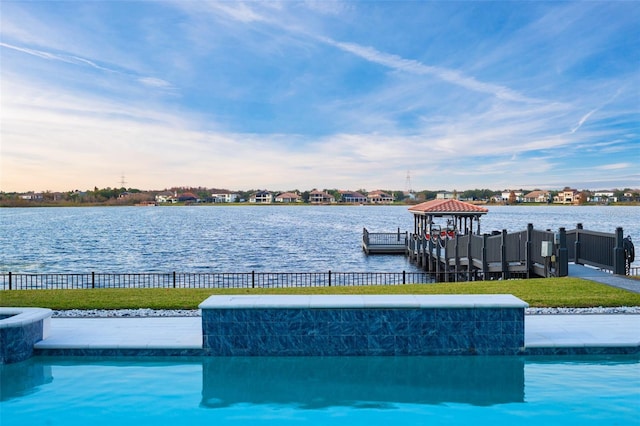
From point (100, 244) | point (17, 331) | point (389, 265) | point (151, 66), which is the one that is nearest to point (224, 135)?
point (151, 66)

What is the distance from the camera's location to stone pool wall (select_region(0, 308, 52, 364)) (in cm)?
804

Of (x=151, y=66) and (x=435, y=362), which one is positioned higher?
(x=151, y=66)

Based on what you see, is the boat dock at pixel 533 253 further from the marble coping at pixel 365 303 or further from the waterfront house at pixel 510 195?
the waterfront house at pixel 510 195

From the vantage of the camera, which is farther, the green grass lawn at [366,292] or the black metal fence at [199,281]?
the black metal fence at [199,281]

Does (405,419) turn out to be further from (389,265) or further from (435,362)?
(389,265)

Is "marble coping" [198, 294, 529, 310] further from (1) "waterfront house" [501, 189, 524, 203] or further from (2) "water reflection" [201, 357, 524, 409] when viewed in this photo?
(1) "waterfront house" [501, 189, 524, 203]

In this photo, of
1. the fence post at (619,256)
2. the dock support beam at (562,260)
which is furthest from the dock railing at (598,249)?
the dock support beam at (562,260)

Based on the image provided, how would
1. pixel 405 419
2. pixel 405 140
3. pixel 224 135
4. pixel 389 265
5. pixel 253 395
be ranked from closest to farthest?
pixel 405 419, pixel 253 395, pixel 389 265, pixel 224 135, pixel 405 140

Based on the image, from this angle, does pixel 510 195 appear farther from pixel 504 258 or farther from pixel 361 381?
pixel 361 381

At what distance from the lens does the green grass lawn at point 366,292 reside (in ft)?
39.3

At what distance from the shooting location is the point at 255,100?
49344 millimetres

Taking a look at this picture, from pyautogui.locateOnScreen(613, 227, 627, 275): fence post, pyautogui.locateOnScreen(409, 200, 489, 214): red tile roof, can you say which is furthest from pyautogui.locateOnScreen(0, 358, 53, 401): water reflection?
pyautogui.locateOnScreen(409, 200, 489, 214): red tile roof

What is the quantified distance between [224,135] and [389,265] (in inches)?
1191

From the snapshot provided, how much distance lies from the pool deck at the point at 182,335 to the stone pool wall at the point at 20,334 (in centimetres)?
18
